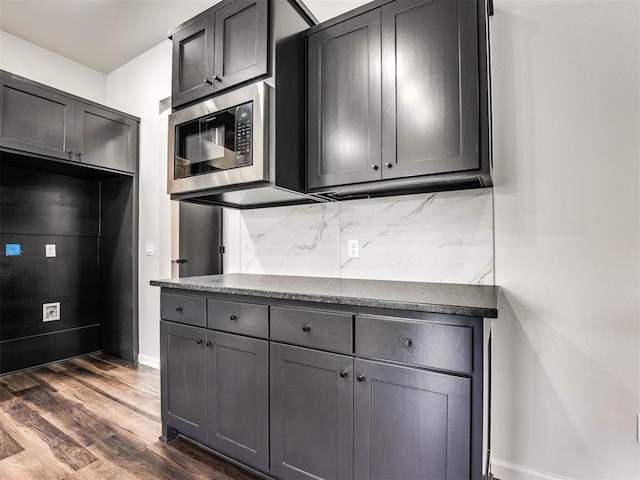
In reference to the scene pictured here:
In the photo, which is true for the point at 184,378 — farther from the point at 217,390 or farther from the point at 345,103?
the point at 345,103

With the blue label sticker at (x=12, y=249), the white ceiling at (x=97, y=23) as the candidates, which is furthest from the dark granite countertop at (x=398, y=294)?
the blue label sticker at (x=12, y=249)

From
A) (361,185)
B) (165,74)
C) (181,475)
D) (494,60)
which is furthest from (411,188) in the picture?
(165,74)

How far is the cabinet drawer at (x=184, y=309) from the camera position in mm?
1830

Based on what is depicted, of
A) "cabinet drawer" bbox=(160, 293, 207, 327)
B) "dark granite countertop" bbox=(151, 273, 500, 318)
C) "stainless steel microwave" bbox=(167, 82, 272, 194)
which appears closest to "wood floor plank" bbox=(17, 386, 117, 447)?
"cabinet drawer" bbox=(160, 293, 207, 327)

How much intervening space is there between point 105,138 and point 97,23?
950 millimetres

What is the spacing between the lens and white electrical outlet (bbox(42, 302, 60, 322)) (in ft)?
10.6

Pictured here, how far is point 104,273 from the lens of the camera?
364cm

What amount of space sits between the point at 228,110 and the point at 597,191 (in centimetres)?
183

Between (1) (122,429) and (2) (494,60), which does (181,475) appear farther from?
(2) (494,60)

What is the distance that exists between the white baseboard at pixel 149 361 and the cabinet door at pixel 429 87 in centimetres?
281

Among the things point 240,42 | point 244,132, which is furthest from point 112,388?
point 240,42

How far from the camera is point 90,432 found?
6.91 feet

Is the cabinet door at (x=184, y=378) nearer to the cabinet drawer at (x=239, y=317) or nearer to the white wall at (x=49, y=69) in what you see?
the cabinet drawer at (x=239, y=317)

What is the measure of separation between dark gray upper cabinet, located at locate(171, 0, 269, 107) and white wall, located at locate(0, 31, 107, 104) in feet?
6.83
